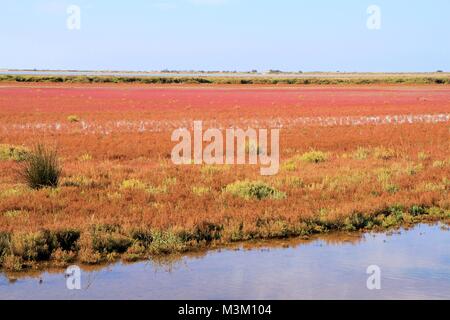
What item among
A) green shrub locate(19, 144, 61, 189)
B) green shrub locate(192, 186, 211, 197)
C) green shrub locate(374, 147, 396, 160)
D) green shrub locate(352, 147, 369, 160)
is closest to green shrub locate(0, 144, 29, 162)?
green shrub locate(19, 144, 61, 189)

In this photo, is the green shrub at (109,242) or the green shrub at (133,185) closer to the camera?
the green shrub at (109,242)

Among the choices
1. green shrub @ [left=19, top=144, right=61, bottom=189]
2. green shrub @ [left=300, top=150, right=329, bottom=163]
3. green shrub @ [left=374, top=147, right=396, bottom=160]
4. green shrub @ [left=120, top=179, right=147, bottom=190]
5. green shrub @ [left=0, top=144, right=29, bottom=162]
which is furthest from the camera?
green shrub @ [left=374, top=147, right=396, bottom=160]

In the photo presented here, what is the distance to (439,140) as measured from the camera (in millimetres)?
26828

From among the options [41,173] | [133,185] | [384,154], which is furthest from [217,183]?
[384,154]

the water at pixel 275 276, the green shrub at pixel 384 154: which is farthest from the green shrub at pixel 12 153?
the water at pixel 275 276

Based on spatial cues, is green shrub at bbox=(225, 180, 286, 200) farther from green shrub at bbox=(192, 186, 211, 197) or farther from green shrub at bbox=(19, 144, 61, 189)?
green shrub at bbox=(19, 144, 61, 189)

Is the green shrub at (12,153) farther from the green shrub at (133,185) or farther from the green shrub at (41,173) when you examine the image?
the green shrub at (133,185)

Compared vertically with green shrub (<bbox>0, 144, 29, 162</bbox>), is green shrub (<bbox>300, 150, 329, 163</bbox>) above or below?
below

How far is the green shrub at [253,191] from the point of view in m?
14.3

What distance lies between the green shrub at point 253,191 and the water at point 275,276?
3.16 metres

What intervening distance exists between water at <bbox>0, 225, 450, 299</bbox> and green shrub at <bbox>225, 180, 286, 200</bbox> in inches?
125

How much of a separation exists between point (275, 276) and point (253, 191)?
5.48 meters

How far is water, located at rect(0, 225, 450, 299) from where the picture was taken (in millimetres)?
8375
